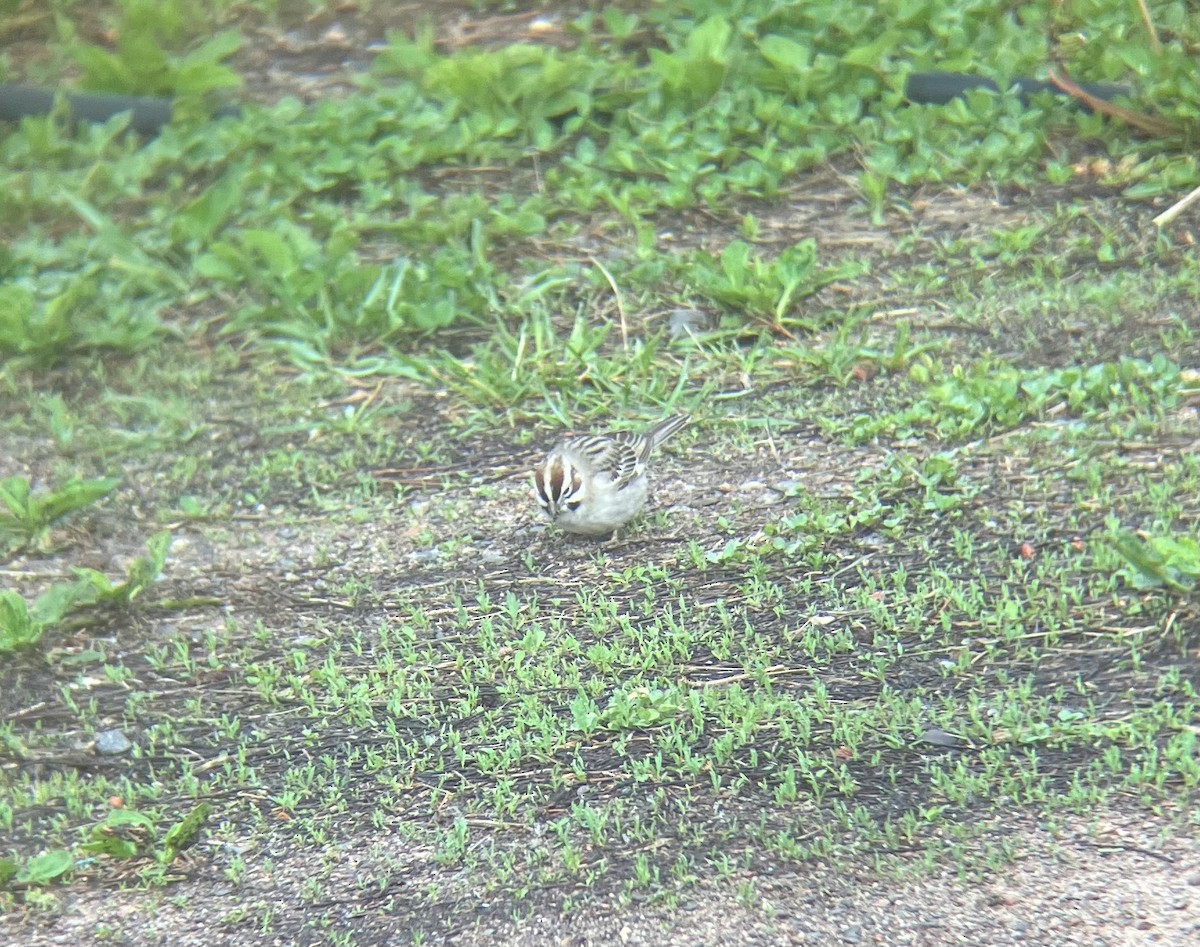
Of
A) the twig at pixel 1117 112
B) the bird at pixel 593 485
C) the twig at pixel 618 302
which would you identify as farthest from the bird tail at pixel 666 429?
the twig at pixel 1117 112

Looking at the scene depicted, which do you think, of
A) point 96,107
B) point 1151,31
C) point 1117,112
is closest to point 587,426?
point 1117,112

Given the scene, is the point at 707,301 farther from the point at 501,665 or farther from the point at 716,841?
the point at 716,841

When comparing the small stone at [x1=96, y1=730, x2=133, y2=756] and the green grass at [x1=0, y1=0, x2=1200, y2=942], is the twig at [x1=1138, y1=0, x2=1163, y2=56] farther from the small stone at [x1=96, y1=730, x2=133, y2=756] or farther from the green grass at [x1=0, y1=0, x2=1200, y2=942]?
the small stone at [x1=96, y1=730, x2=133, y2=756]

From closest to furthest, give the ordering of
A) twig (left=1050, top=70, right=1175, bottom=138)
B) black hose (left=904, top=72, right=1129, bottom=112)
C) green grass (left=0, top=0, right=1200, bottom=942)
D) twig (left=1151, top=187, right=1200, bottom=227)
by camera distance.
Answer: green grass (left=0, top=0, right=1200, bottom=942) < twig (left=1151, top=187, right=1200, bottom=227) < twig (left=1050, top=70, right=1175, bottom=138) < black hose (left=904, top=72, right=1129, bottom=112)

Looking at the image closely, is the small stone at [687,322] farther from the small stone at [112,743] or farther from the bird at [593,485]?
the small stone at [112,743]

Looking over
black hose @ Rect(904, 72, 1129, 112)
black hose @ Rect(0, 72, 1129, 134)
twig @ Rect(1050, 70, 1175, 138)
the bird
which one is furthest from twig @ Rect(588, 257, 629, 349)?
black hose @ Rect(0, 72, 1129, 134)

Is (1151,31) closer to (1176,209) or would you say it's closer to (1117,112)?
(1117,112)
